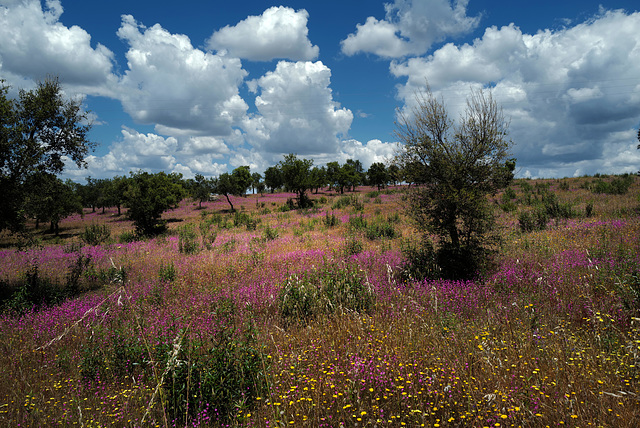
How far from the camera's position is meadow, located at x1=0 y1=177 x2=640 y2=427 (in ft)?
9.96

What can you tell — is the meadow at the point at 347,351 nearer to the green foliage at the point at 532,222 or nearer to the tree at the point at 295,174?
the green foliage at the point at 532,222

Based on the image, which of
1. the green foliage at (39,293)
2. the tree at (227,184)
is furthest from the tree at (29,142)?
the tree at (227,184)

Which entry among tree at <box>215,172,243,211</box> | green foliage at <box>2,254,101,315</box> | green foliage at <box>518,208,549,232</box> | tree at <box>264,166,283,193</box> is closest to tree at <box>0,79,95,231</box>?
green foliage at <box>2,254,101,315</box>

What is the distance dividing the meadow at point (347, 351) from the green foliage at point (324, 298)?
0.04 meters

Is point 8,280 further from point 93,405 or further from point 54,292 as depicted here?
point 93,405

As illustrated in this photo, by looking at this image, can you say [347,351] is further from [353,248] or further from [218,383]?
[353,248]

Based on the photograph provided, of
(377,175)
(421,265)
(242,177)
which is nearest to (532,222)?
(421,265)

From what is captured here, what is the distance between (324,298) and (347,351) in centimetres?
204

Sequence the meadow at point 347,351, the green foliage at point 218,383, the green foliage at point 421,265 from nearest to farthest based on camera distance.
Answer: the meadow at point 347,351 → the green foliage at point 218,383 → the green foliage at point 421,265

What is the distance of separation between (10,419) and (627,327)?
28.4ft

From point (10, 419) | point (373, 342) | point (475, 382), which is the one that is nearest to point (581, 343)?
point (475, 382)

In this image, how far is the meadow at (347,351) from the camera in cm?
304

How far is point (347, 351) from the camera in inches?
154

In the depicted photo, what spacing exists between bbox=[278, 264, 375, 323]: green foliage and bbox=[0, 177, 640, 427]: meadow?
41 millimetres
